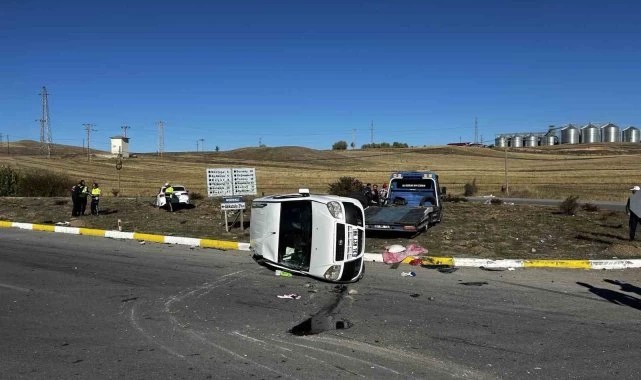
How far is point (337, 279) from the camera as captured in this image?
9469mm

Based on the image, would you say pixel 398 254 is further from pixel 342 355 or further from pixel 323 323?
pixel 342 355

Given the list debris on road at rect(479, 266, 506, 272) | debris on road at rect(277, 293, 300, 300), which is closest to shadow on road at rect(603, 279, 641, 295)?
debris on road at rect(479, 266, 506, 272)

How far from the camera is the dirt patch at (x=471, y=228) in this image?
14.3 metres

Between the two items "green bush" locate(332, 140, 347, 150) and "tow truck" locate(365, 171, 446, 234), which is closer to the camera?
"tow truck" locate(365, 171, 446, 234)

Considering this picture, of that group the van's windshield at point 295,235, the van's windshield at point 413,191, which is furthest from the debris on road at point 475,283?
the van's windshield at point 413,191

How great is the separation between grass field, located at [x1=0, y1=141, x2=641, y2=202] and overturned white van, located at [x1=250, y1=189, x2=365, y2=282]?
37843 mm

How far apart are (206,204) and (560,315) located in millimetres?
23694

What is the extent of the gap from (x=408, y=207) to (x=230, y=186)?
6.08m

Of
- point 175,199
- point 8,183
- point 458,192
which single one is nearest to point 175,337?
point 175,199

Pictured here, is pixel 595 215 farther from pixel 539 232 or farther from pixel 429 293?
pixel 429 293

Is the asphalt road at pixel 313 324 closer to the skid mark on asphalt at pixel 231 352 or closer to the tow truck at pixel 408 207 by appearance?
the skid mark on asphalt at pixel 231 352

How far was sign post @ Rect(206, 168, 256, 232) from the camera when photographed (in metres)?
18.6

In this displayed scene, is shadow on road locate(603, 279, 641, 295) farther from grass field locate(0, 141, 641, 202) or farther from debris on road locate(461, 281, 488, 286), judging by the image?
grass field locate(0, 141, 641, 202)

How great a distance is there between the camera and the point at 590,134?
14825cm
